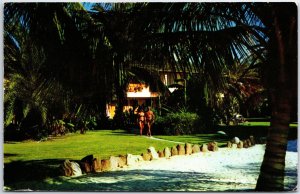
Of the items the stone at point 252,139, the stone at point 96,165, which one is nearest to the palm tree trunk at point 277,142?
the stone at point 252,139

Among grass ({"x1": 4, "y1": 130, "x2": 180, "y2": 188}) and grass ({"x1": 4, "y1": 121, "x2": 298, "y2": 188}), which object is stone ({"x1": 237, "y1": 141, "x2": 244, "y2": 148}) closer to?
grass ({"x1": 4, "y1": 121, "x2": 298, "y2": 188})

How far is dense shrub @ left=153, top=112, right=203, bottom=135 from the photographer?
633cm

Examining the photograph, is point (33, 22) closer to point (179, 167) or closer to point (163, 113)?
point (163, 113)

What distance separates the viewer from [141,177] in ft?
19.9

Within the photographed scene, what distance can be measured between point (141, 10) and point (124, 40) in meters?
0.49

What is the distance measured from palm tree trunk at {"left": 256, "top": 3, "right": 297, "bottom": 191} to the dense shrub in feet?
5.73

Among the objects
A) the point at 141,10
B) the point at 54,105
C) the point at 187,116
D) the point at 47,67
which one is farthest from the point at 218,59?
the point at 54,105

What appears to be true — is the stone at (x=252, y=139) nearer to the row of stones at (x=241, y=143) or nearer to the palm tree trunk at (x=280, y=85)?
the row of stones at (x=241, y=143)

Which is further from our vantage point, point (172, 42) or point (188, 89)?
point (188, 89)

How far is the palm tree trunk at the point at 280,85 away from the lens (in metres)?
4.57

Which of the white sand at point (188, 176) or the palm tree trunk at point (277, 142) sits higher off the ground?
the palm tree trunk at point (277, 142)

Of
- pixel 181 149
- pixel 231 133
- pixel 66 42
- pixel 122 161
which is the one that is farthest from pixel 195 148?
pixel 66 42

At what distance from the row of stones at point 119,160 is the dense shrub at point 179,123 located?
30cm

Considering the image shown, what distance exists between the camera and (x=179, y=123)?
21.4 ft
